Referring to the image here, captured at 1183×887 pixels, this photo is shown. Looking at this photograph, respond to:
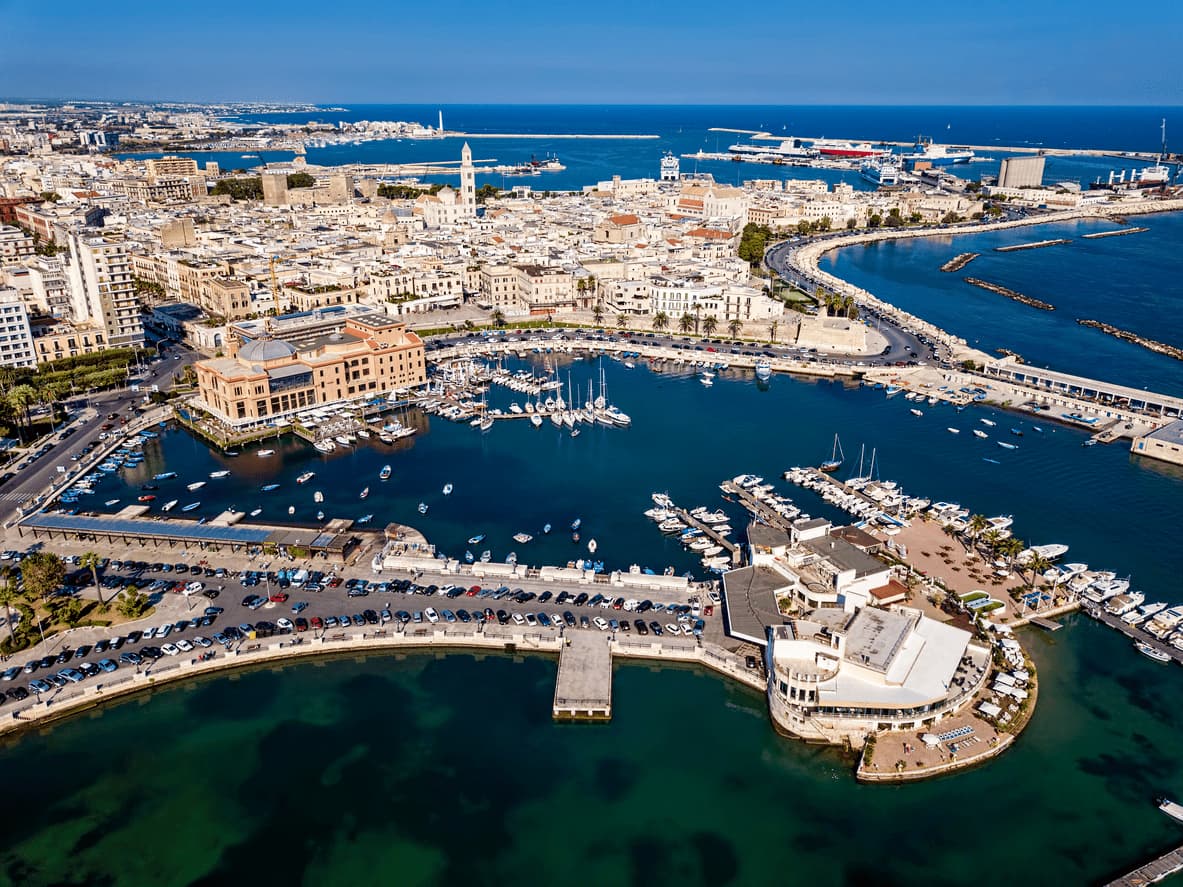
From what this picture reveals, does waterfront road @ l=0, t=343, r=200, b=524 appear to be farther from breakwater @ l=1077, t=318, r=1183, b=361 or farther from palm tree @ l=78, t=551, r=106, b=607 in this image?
breakwater @ l=1077, t=318, r=1183, b=361

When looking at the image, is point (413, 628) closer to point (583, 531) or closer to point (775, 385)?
point (583, 531)

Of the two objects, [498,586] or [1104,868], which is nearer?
[1104,868]

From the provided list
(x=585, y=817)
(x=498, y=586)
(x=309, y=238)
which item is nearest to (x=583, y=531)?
(x=498, y=586)

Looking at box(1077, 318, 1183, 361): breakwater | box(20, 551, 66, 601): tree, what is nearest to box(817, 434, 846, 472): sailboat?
box(1077, 318, 1183, 361): breakwater

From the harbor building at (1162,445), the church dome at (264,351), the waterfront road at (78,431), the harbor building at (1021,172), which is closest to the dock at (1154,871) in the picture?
the harbor building at (1162,445)

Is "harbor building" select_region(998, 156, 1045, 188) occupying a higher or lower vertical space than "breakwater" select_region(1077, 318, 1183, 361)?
higher

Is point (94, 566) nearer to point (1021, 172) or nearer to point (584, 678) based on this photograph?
point (584, 678)
